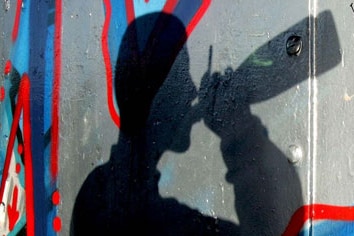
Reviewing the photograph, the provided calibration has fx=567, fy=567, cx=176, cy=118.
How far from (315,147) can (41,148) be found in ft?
4.88

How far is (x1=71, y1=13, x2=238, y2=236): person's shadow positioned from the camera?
74.6 inches

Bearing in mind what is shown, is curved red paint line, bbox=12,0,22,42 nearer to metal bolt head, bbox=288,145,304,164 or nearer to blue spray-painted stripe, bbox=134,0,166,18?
blue spray-painted stripe, bbox=134,0,166,18

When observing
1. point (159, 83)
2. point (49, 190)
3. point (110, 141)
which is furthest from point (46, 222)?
point (159, 83)

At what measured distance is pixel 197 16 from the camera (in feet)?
6.12

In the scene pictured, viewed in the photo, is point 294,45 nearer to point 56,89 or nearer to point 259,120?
point 259,120

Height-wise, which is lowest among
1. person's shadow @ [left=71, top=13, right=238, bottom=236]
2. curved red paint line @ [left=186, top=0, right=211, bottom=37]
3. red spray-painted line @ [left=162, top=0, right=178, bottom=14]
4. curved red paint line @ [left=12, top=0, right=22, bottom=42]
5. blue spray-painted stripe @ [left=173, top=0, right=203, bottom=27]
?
person's shadow @ [left=71, top=13, right=238, bottom=236]

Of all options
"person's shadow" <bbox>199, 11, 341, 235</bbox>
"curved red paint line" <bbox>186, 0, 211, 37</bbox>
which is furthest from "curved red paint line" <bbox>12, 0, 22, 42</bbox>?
"person's shadow" <bbox>199, 11, 341, 235</bbox>

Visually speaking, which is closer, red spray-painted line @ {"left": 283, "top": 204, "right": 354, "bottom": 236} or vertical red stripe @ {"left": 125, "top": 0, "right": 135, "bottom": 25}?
red spray-painted line @ {"left": 283, "top": 204, "right": 354, "bottom": 236}

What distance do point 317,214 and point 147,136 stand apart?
2.43 feet

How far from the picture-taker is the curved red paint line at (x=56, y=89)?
2.50m

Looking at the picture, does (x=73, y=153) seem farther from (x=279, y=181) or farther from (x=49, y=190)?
(x=279, y=181)

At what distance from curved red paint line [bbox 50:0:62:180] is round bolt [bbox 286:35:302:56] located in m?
1.23

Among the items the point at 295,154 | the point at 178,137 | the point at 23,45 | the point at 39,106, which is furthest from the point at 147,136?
the point at 23,45

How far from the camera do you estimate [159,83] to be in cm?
200
